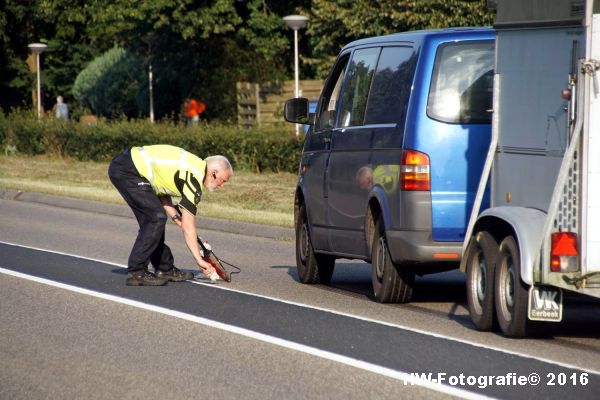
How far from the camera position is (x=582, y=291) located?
8203 mm

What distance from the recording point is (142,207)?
11.8 metres

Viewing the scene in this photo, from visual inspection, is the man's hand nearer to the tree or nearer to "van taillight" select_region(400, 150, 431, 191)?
"van taillight" select_region(400, 150, 431, 191)

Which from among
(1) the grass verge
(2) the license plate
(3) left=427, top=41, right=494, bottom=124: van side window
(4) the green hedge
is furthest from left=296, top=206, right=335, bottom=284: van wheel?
(4) the green hedge

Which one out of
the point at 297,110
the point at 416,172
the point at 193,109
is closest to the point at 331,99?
the point at 297,110

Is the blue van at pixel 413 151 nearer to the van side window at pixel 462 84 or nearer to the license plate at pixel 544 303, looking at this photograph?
the van side window at pixel 462 84

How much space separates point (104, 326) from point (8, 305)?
1.44 m

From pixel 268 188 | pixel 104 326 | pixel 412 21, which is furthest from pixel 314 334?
pixel 412 21

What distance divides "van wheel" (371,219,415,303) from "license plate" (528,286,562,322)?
2239 millimetres

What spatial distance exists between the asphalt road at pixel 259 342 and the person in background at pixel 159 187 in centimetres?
30

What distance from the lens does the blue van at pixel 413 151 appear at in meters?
10.2

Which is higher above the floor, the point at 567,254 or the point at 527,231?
the point at 527,231

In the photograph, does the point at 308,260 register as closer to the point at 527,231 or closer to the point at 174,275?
the point at 174,275

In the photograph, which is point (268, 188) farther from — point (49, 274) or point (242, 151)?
point (49, 274)

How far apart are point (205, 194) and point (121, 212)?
2737mm
